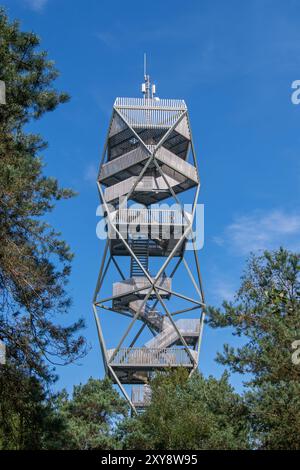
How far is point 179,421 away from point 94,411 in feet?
30.0

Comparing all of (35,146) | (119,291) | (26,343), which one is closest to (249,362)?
(26,343)

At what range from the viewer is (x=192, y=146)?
3291 centimetres

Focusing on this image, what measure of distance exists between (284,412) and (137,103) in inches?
839

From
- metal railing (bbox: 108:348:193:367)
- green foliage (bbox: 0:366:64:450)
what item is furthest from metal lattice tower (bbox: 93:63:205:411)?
green foliage (bbox: 0:366:64:450)

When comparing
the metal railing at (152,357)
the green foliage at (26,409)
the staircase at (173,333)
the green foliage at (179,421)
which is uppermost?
the staircase at (173,333)

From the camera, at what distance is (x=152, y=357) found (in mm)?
29734

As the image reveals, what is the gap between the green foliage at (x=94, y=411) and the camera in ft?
93.2

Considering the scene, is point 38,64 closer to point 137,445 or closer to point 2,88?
point 2,88

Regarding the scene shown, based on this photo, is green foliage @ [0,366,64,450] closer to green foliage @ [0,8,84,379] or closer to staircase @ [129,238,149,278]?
green foliage @ [0,8,84,379]

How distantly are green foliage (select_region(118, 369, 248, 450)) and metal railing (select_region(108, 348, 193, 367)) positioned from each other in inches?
52.3

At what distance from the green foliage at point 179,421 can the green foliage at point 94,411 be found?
3.84 feet

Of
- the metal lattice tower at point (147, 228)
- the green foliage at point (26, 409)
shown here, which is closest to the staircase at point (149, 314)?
the metal lattice tower at point (147, 228)

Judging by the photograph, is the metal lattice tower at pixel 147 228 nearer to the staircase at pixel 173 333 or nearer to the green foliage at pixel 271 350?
the staircase at pixel 173 333

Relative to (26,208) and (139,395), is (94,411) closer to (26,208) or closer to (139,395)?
(139,395)
